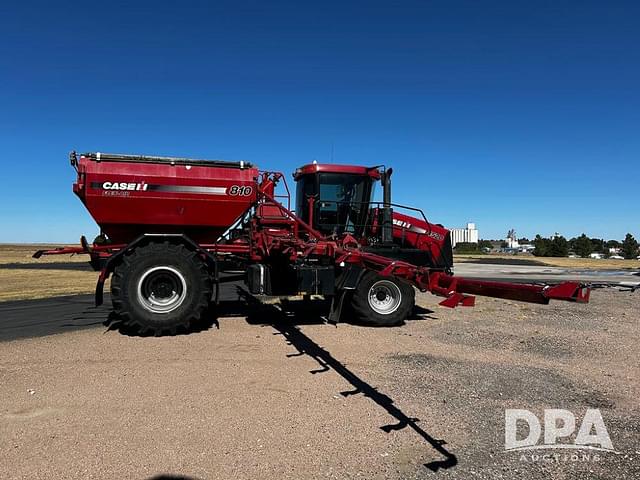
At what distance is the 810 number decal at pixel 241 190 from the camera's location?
9062 mm

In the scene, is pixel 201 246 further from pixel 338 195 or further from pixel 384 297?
pixel 384 297

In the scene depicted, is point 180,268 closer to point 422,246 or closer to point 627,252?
point 422,246

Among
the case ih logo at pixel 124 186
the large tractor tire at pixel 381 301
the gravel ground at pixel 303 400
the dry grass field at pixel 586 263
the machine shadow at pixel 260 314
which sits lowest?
the gravel ground at pixel 303 400

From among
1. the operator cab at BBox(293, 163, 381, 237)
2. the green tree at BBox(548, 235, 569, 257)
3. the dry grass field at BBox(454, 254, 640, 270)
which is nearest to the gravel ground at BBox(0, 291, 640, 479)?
the operator cab at BBox(293, 163, 381, 237)

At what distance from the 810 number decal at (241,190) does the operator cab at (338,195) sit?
193 cm

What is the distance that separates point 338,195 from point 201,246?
3330mm

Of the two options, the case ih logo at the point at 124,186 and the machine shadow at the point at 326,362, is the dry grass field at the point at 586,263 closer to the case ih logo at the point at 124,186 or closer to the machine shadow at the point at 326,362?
the machine shadow at the point at 326,362

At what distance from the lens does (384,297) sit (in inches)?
391

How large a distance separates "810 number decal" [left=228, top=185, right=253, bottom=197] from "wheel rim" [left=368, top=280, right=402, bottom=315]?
10.0ft

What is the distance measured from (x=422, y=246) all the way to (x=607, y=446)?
744 cm

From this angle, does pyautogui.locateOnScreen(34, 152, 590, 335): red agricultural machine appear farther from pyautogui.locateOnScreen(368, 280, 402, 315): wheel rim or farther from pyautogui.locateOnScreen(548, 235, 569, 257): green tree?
pyautogui.locateOnScreen(548, 235, 569, 257): green tree

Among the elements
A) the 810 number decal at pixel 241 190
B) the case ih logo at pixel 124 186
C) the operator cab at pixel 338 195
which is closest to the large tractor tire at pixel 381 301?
the operator cab at pixel 338 195

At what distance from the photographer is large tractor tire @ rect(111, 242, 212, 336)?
8.16 metres

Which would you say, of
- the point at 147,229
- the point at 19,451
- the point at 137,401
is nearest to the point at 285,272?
the point at 147,229
